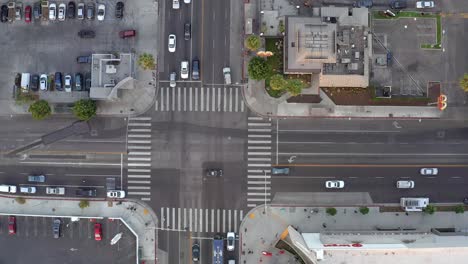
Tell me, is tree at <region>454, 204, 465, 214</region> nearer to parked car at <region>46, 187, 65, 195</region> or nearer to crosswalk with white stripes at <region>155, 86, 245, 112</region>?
crosswalk with white stripes at <region>155, 86, 245, 112</region>

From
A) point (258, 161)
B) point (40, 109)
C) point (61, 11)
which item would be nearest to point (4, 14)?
point (61, 11)

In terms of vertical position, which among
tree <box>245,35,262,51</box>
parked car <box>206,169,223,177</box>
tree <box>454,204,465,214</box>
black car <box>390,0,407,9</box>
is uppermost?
black car <box>390,0,407,9</box>

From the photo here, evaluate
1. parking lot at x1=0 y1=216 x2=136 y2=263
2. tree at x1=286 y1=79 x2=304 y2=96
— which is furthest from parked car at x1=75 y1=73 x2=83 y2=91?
tree at x1=286 y1=79 x2=304 y2=96

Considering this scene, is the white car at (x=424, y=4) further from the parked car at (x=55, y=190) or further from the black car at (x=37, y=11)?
the parked car at (x=55, y=190)

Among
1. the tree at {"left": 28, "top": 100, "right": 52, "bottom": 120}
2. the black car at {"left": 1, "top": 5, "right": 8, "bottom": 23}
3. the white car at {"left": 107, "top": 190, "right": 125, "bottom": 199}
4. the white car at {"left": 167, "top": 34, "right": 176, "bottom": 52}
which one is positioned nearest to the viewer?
the tree at {"left": 28, "top": 100, "right": 52, "bottom": 120}

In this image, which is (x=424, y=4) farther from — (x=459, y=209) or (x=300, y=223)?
(x=300, y=223)

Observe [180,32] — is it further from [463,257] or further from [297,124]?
[463,257]

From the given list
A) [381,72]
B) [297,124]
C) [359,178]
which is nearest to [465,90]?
[381,72]
